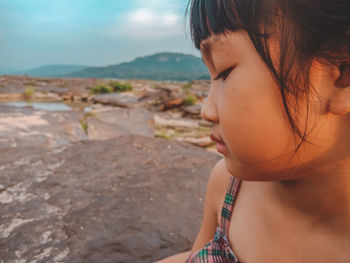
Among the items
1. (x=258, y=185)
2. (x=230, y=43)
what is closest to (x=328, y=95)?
(x=230, y=43)

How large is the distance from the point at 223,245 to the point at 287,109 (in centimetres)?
62

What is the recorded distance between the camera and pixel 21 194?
5.23 feet

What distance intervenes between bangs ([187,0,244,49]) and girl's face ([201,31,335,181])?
0.02 m

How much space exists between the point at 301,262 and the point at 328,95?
0.49 meters

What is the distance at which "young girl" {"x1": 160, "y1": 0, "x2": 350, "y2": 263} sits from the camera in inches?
22.0

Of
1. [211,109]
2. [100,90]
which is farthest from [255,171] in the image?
[100,90]

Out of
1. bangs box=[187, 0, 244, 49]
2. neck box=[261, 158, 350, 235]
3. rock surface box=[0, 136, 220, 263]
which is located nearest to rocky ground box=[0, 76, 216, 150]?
rock surface box=[0, 136, 220, 263]

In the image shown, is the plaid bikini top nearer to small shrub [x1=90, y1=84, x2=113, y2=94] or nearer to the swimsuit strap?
the swimsuit strap

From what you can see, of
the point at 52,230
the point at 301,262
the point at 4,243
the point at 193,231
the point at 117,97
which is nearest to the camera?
the point at 301,262

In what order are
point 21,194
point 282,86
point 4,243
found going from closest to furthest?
1. point 282,86
2. point 4,243
3. point 21,194

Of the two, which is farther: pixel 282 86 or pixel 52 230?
pixel 52 230

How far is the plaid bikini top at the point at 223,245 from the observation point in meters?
0.94

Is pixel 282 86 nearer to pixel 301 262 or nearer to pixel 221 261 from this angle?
pixel 301 262

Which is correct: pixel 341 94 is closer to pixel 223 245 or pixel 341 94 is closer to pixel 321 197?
pixel 321 197
